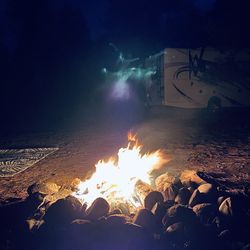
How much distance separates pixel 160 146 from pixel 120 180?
526 cm

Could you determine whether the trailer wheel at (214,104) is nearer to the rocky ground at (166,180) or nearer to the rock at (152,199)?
the rocky ground at (166,180)

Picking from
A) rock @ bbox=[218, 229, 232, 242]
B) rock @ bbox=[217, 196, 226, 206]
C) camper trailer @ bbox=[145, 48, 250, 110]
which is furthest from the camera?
camper trailer @ bbox=[145, 48, 250, 110]

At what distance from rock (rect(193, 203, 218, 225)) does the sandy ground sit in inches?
88.6

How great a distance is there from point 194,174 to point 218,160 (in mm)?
3036

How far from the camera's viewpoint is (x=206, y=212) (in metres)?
4.25

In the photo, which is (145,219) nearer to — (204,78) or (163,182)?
(163,182)

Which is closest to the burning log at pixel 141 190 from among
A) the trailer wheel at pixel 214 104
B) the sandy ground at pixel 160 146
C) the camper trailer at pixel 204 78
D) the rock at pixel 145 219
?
the rock at pixel 145 219

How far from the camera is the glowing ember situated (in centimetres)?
506

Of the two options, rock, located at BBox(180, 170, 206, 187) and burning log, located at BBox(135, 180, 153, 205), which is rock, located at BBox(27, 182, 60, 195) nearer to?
burning log, located at BBox(135, 180, 153, 205)

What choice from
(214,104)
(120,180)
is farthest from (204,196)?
(214,104)

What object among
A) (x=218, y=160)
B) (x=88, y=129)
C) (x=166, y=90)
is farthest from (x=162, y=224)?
(x=166, y=90)

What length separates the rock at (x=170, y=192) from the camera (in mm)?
4844

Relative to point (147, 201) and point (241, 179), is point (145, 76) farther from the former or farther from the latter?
point (147, 201)

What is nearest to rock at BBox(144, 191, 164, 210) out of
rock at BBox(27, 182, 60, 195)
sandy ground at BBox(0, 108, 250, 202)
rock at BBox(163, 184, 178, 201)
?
rock at BBox(163, 184, 178, 201)
